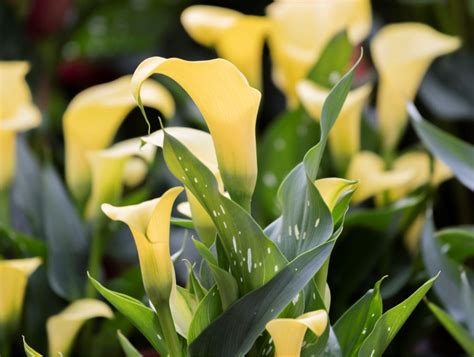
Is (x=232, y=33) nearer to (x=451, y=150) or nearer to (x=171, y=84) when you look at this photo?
(x=171, y=84)

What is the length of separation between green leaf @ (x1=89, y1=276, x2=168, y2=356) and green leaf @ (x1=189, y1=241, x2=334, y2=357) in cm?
2

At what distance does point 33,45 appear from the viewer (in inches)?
43.8

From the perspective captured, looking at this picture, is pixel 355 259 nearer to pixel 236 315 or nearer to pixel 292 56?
pixel 292 56

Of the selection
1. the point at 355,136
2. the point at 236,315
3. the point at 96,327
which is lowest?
the point at 96,327

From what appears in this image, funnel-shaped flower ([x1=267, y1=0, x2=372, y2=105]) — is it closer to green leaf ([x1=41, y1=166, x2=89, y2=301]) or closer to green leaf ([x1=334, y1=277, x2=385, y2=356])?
green leaf ([x1=41, y1=166, x2=89, y2=301])

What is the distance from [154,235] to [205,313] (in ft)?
0.15

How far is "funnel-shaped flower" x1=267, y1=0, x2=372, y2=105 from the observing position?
2.61 ft

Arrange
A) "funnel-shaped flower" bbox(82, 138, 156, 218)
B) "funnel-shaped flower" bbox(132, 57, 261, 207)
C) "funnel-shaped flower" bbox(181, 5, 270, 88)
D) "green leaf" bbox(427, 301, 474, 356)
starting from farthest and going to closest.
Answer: "funnel-shaped flower" bbox(181, 5, 270, 88) < "funnel-shaped flower" bbox(82, 138, 156, 218) < "green leaf" bbox(427, 301, 474, 356) < "funnel-shaped flower" bbox(132, 57, 261, 207)

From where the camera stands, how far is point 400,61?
724 mm

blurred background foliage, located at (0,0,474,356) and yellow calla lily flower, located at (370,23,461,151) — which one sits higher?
yellow calla lily flower, located at (370,23,461,151)

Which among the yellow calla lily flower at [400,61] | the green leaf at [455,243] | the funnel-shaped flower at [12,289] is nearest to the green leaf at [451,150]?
the green leaf at [455,243]

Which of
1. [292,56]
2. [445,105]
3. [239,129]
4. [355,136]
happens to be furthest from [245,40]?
[239,129]

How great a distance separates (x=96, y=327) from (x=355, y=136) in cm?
27

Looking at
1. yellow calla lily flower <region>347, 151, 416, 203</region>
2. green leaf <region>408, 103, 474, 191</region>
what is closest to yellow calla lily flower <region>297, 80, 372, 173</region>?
yellow calla lily flower <region>347, 151, 416, 203</region>
